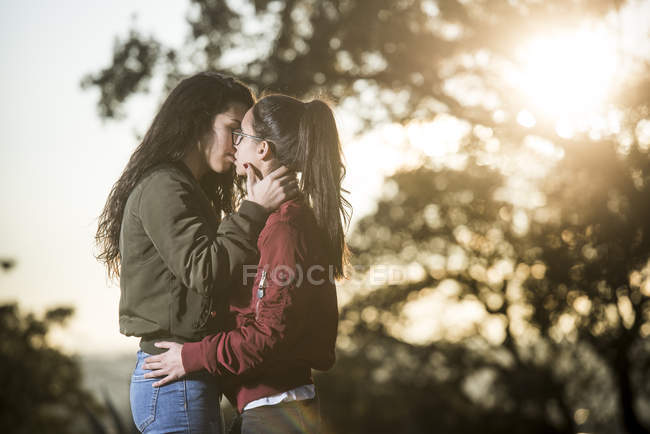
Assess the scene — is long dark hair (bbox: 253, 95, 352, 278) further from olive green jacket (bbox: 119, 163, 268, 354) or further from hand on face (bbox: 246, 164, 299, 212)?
olive green jacket (bbox: 119, 163, 268, 354)

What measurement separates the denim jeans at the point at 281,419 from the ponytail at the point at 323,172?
0.50 m

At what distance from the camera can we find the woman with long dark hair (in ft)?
7.09

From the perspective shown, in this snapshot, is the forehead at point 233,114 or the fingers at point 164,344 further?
the forehead at point 233,114

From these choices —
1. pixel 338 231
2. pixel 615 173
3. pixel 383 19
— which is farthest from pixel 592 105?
pixel 338 231

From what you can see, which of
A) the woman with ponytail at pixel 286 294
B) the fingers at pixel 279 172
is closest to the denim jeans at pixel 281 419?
the woman with ponytail at pixel 286 294

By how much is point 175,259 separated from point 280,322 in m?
0.38

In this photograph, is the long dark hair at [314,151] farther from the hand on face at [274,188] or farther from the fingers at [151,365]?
the fingers at [151,365]

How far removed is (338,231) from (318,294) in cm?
24

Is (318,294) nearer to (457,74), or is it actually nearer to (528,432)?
(457,74)

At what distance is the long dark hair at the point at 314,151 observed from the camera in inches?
92.1

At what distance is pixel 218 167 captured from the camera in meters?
2.54

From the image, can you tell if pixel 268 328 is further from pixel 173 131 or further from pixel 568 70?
pixel 568 70

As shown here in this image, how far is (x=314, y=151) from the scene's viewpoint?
92.9 inches

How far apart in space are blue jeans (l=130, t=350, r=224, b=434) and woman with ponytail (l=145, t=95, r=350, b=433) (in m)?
0.05
